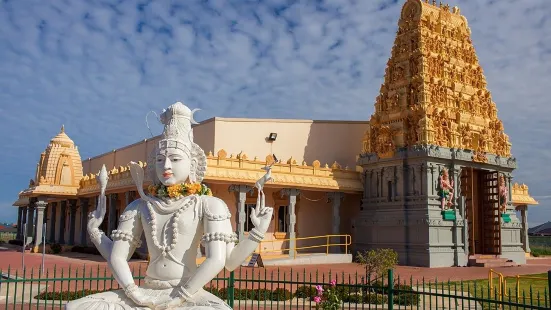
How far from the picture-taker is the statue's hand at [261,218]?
5.64 m

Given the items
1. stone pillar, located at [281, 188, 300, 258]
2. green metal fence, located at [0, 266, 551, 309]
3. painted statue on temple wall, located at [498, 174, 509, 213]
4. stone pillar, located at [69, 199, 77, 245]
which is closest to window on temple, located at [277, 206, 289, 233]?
stone pillar, located at [281, 188, 300, 258]

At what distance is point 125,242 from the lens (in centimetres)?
569

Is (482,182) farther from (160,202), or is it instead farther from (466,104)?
(160,202)

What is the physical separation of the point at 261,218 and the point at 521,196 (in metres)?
30.8

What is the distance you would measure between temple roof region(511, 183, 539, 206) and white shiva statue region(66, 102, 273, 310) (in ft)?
98.4

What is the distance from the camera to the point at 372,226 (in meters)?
24.3

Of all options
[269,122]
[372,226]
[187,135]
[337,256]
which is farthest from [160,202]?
[269,122]

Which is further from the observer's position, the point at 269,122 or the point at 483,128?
the point at 269,122

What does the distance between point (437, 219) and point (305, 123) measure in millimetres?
9011

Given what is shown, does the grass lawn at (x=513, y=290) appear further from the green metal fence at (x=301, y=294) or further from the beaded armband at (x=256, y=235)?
the beaded armband at (x=256, y=235)

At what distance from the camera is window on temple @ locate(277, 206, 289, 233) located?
25.4 m

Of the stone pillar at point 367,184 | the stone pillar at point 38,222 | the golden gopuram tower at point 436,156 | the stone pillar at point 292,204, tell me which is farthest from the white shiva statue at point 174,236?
the stone pillar at point 38,222

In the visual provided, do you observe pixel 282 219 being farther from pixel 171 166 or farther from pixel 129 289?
pixel 129 289

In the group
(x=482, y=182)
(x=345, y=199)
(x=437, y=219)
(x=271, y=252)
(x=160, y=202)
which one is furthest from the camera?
(x=345, y=199)
